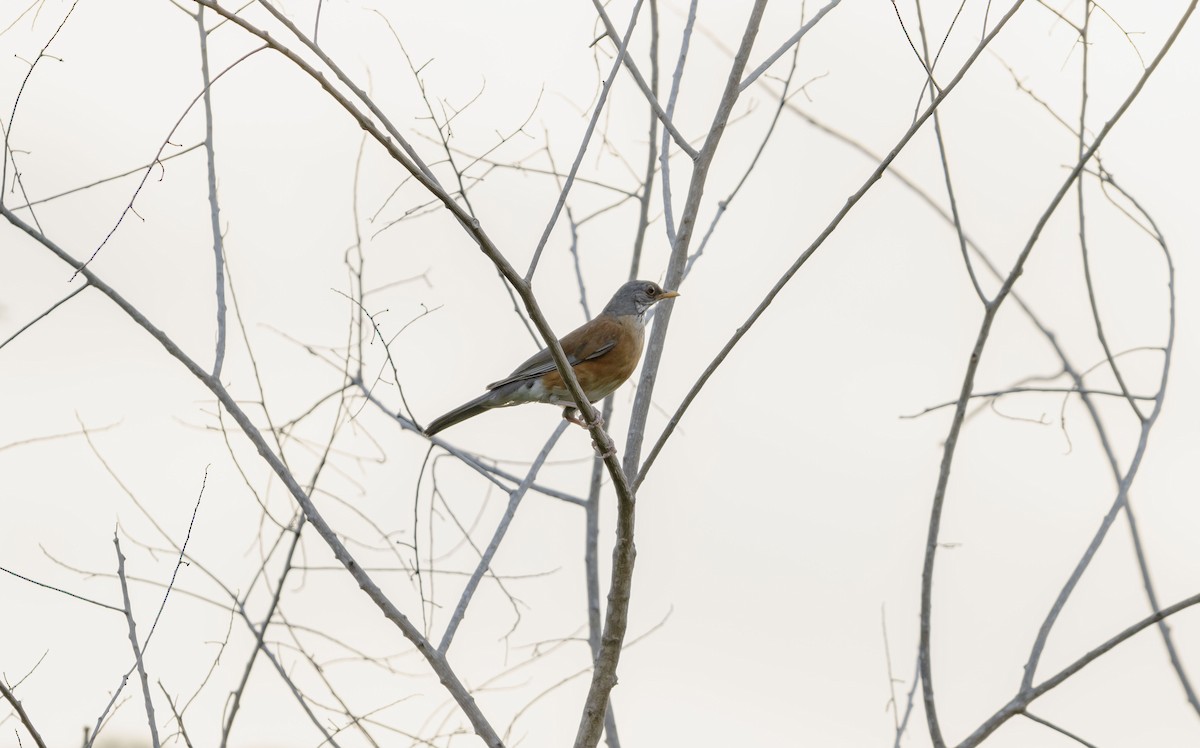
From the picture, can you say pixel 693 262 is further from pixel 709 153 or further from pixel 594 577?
pixel 594 577

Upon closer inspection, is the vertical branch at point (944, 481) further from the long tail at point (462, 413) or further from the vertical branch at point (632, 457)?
the long tail at point (462, 413)

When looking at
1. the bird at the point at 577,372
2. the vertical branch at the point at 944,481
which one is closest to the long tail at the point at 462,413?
the bird at the point at 577,372

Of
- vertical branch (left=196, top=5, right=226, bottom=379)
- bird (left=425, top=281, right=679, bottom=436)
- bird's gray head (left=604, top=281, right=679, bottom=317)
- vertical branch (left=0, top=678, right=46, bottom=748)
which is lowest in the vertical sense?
vertical branch (left=0, top=678, right=46, bottom=748)

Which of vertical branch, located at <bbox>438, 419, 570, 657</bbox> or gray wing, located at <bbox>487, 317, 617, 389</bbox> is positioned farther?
gray wing, located at <bbox>487, 317, 617, 389</bbox>

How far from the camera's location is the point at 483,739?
3945mm

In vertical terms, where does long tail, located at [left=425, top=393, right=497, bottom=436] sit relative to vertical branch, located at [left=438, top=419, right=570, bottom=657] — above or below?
above

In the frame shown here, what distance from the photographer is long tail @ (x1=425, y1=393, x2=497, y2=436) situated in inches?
246

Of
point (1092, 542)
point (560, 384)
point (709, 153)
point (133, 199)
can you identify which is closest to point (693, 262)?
point (709, 153)

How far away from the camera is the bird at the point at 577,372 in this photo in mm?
6340

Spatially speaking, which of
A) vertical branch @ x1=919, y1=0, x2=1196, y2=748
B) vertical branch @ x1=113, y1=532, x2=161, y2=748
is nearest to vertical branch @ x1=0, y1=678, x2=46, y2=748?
vertical branch @ x1=113, y1=532, x2=161, y2=748

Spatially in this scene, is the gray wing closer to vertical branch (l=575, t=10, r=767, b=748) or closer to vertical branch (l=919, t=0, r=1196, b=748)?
vertical branch (l=575, t=10, r=767, b=748)

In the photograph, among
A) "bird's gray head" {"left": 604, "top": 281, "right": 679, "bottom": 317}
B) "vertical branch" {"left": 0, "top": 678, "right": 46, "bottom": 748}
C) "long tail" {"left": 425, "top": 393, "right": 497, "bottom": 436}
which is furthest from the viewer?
"bird's gray head" {"left": 604, "top": 281, "right": 679, "bottom": 317}

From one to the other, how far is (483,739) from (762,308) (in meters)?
1.70

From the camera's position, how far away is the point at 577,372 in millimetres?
6410
